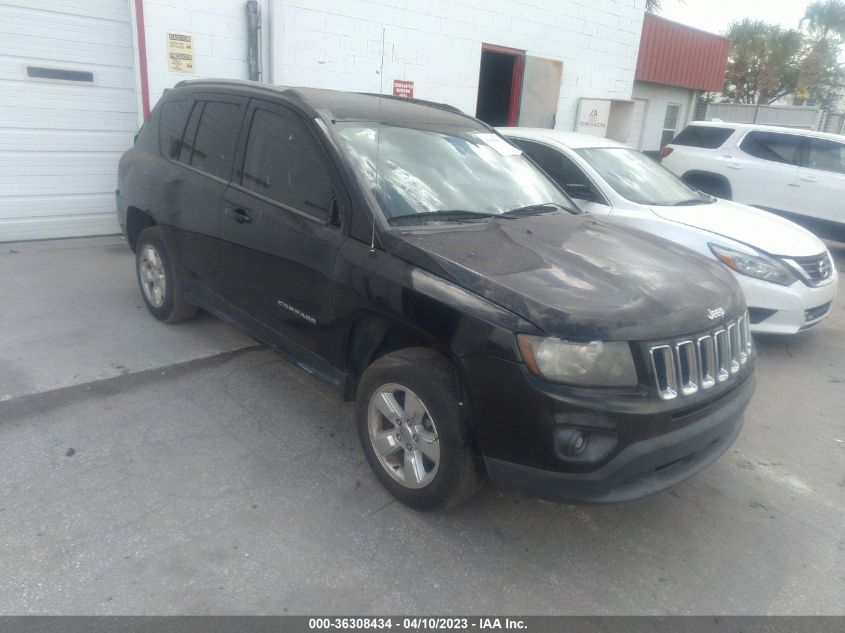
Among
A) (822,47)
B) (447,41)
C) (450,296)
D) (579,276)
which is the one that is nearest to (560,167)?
(579,276)

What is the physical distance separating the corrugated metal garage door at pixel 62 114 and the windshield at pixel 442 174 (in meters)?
5.06

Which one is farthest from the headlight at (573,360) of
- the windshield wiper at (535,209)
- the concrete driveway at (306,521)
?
the windshield wiper at (535,209)

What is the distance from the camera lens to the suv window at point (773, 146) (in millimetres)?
9859

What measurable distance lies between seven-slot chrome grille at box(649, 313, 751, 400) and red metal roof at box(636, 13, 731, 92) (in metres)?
13.0

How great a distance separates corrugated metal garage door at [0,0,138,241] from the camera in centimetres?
679

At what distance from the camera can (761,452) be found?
3957 millimetres

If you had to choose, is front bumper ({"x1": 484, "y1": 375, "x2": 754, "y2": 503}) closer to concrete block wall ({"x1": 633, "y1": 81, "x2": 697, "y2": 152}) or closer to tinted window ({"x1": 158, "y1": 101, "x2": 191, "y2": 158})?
tinted window ({"x1": 158, "y1": 101, "x2": 191, "y2": 158})

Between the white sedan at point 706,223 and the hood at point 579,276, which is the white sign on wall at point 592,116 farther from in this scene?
the hood at point 579,276

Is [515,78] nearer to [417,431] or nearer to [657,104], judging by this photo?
[657,104]

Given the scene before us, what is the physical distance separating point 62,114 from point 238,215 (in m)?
4.58

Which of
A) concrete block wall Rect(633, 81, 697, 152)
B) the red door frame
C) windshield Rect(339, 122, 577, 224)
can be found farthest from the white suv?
windshield Rect(339, 122, 577, 224)

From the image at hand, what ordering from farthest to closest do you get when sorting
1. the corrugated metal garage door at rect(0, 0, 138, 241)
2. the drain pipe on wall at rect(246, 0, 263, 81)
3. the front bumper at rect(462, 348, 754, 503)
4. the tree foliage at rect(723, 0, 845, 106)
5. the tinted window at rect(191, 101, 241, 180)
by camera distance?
the tree foliage at rect(723, 0, 845, 106) → the drain pipe on wall at rect(246, 0, 263, 81) → the corrugated metal garage door at rect(0, 0, 138, 241) → the tinted window at rect(191, 101, 241, 180) → the front bumper at rect(462, 348, 754, 503)

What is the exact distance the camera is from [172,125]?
4.84 m

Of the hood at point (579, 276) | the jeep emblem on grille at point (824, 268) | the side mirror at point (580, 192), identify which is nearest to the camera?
the hood at point (579, 276)
